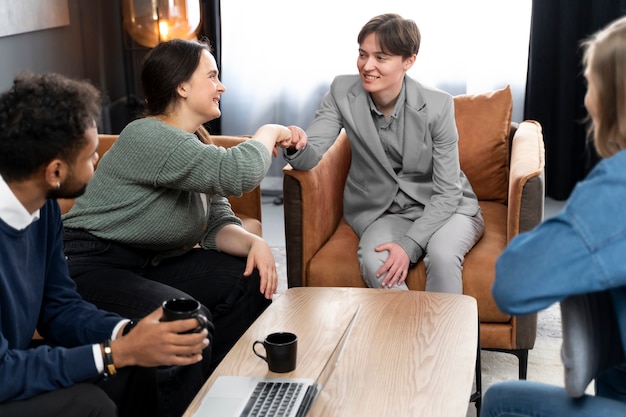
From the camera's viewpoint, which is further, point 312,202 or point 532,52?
point 532,52

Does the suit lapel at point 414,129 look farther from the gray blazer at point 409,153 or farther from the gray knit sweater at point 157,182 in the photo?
the gray knit sweater at point 157,182

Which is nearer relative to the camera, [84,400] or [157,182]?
[84,400]

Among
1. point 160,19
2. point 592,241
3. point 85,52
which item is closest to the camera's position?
point 592,241

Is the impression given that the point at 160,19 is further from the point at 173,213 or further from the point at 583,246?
the point at 583,246

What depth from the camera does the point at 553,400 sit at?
1275 mm

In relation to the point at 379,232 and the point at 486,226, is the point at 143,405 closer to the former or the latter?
the point at 379,232

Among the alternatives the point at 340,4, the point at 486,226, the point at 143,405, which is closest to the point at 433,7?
the point at 340,4

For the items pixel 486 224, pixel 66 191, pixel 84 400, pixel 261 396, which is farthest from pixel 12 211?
pixel 486 224

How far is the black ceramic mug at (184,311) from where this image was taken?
138cm

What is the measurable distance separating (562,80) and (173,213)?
100 inches

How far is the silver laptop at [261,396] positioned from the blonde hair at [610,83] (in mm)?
669

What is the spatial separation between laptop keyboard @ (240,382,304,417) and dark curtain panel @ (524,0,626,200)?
2.82 m

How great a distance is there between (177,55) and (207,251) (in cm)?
55

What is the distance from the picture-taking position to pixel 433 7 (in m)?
4.09
